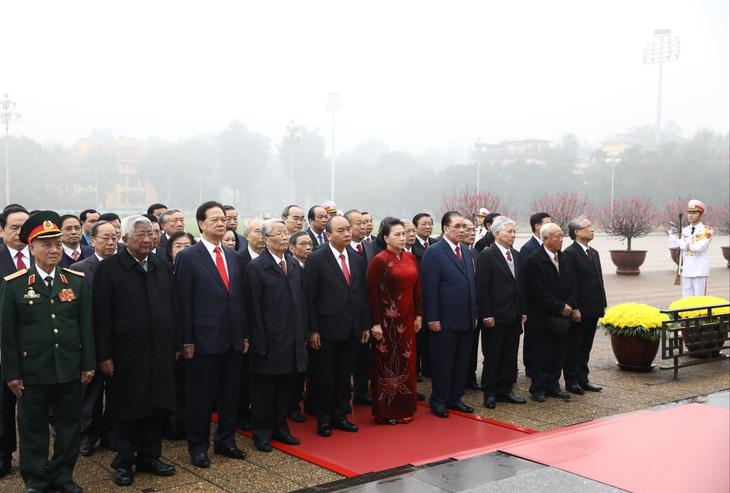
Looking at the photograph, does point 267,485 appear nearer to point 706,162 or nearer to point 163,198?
point 706,162

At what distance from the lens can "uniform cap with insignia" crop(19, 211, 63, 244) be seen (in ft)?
13.8

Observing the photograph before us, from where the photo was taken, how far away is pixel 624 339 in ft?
26.1

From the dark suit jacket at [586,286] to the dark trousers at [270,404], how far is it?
3.31 meters

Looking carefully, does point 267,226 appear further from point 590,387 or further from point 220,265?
point 590,387

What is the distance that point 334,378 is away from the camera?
581 cm

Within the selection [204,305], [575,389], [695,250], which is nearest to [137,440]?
[204,305]

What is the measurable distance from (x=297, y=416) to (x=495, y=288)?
2.19 meters

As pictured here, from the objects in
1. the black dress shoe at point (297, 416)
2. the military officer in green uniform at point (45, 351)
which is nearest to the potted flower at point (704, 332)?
the black dress shoe at point (297, 416)

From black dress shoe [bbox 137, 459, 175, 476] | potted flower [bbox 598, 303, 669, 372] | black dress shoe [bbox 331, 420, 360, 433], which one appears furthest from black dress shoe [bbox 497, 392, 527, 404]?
black dress shoe [bbox 137, 459, 175, 476]

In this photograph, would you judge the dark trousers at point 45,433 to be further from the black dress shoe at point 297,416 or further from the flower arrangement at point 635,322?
the flower arrangement at point 635,322

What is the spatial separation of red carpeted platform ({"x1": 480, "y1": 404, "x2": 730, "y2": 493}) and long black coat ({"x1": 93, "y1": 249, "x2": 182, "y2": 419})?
2.15 meters

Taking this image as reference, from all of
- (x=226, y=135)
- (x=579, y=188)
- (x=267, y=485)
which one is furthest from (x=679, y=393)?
(x=226, y=135)

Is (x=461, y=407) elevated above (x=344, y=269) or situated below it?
below

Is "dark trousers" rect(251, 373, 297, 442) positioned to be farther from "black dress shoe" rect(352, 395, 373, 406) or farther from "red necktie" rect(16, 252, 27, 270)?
"red necktie" rect(16, 252, 27, 270)
